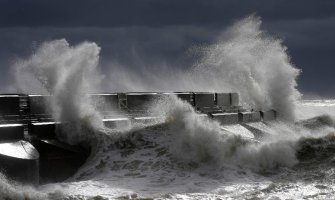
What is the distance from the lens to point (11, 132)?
8773 mm

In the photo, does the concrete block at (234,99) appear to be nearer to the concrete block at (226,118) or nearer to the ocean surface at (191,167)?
the concrete block at (226,118)

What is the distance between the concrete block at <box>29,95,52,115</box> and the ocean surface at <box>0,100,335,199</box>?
49.5 inches

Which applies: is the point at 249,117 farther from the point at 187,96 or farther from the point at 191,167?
the point at 191,167

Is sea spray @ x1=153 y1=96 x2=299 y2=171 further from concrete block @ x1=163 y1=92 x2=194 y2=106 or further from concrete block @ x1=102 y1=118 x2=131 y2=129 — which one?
concrete block @ x1=163 y1=92 x2=194 y2=106

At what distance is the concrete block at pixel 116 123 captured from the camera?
10.8m

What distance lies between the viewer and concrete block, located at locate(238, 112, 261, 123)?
15102 millimetres

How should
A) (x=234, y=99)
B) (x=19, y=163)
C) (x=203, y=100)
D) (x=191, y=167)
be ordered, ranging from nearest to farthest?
(x=19, y=163) → (x=191, y=167) → (x=203, y=100) → (x=234, y=99)

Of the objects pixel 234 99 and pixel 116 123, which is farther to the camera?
pixel 234 99

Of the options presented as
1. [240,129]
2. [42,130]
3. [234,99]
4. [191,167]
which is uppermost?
[234,99]

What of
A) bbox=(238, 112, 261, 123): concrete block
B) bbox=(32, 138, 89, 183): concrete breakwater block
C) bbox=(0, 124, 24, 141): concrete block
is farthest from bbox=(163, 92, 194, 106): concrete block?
bbox=(0, 124, 24, 141): concrete block

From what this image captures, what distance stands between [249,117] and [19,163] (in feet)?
29.1

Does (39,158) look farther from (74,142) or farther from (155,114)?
(155,114)

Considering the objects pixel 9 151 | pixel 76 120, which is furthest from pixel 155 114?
pixel 9 151

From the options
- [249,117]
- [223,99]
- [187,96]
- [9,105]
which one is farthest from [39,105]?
[223,99]
